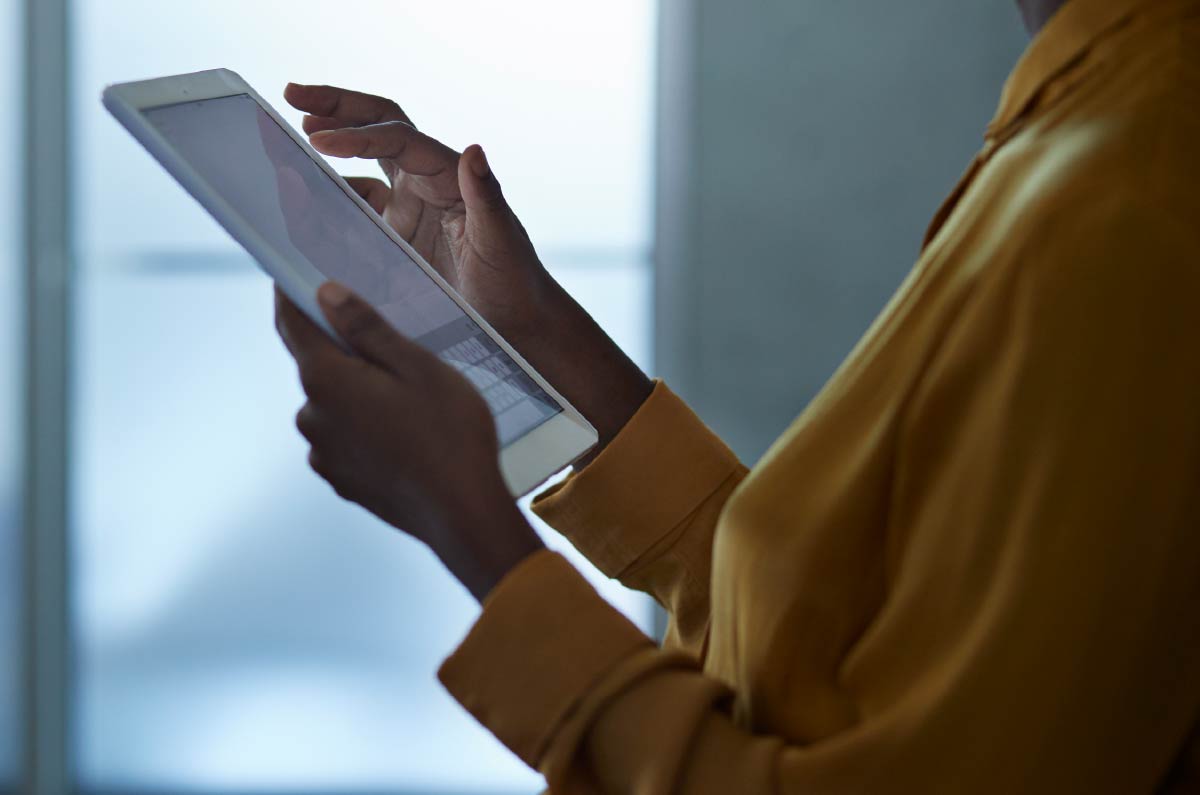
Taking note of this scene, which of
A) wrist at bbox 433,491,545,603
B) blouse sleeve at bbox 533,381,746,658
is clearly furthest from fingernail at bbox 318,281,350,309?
blouse sleeve at bbox 533,381,746,658

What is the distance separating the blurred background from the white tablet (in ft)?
3.96

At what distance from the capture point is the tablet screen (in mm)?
598

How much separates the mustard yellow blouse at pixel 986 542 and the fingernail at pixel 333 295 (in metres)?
0.13

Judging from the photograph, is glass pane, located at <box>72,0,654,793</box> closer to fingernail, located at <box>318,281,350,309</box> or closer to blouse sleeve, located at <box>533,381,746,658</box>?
blouse sleeve, located at <box>533,381,746,658</box>

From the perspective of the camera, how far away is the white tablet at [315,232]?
22.2 inches

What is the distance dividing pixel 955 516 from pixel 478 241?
479 mm

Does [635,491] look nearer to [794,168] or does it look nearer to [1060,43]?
[1060,43]

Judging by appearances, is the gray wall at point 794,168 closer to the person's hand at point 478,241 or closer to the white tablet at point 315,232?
the person's hand at point 478,241

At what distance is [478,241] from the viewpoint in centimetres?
79

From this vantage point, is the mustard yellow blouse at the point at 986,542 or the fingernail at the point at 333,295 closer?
the mustard yellow blouse at the point at 986,542

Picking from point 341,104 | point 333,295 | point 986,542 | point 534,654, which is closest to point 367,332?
point 333,295

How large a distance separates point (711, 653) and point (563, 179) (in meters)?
1.43

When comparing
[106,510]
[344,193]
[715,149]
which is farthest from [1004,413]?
[106,510]

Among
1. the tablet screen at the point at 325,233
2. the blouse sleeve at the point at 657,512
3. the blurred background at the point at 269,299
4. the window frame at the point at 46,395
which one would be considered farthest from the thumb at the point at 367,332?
the window frame at the point at 46,395
